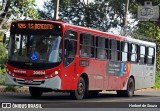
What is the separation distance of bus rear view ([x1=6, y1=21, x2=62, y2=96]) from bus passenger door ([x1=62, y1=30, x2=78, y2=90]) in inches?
11.9

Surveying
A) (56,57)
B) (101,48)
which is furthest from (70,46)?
(101,48)

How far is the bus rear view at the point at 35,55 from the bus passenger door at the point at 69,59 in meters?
0.30

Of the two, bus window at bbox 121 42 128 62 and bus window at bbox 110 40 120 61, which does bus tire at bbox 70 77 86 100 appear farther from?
bus window at bbox 121 42 128 62

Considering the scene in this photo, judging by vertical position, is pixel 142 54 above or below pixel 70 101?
above

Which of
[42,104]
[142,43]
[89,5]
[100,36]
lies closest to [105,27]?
[89,5]

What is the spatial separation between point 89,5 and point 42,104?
187 ft

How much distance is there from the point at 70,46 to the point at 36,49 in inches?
53.8

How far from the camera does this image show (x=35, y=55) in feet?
62.8

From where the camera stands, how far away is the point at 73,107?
1683 cm

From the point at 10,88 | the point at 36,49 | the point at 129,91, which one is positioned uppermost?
the point at 36,49

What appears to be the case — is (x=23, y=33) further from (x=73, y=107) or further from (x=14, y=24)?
(x=73, y=107)

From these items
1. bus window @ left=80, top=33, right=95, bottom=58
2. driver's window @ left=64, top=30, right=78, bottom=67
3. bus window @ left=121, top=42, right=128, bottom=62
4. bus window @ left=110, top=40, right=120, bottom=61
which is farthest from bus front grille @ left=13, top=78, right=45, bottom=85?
bus window @ left=121, top=42, right=128, bottom=62

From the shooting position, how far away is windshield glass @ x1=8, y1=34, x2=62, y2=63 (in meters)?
19.0

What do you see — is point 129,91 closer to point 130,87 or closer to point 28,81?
point 130,87
